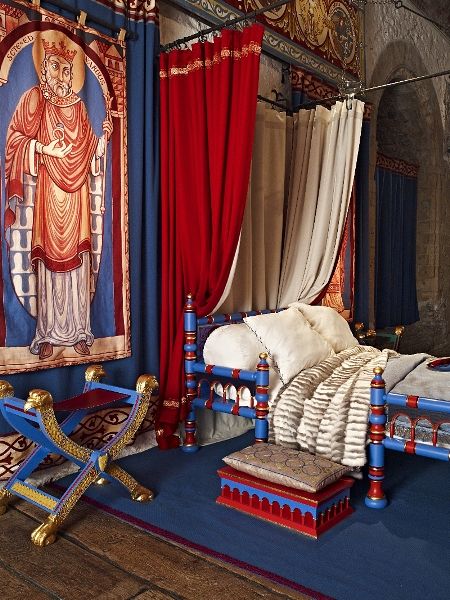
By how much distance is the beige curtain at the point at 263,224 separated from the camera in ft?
14.0

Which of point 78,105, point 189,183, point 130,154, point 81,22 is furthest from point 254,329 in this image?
point 81,22

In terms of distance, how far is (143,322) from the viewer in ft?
12.2

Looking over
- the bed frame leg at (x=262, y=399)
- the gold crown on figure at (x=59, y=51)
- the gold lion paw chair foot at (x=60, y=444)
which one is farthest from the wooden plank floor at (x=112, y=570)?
the gold crown on figure at (x=59, y=51)

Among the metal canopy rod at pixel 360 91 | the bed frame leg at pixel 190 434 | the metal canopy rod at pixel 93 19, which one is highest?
the metal canopy rod at pixel 93 19

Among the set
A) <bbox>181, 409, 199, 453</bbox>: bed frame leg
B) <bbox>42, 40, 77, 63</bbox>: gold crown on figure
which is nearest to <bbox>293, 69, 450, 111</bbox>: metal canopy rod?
<bbox>42, 40, 77, 63</bbox>: gold crown on figure

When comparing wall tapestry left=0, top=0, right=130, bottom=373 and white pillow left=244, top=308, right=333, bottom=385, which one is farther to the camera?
white pillow left=244, top=308, right=333, bottom=385

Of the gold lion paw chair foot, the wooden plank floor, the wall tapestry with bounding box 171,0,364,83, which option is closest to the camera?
the wooden plank floor

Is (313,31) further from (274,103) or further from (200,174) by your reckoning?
(200,174)

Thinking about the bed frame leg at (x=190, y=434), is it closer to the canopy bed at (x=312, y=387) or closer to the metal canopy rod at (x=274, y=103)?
the canopy bed at (x=312, y=387)

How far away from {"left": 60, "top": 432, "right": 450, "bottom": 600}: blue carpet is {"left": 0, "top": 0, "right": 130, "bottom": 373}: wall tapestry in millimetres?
868

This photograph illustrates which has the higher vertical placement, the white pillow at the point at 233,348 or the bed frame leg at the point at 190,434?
the white pillow at the point at 233,348

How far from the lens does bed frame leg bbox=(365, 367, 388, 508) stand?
114 inches

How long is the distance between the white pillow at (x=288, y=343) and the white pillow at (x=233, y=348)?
64 millimetres

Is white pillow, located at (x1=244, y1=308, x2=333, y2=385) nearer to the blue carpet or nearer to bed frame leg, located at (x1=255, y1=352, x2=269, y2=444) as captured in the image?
bed frame leg, located at (x1=255, y1=352, x2=269, y2=444)
